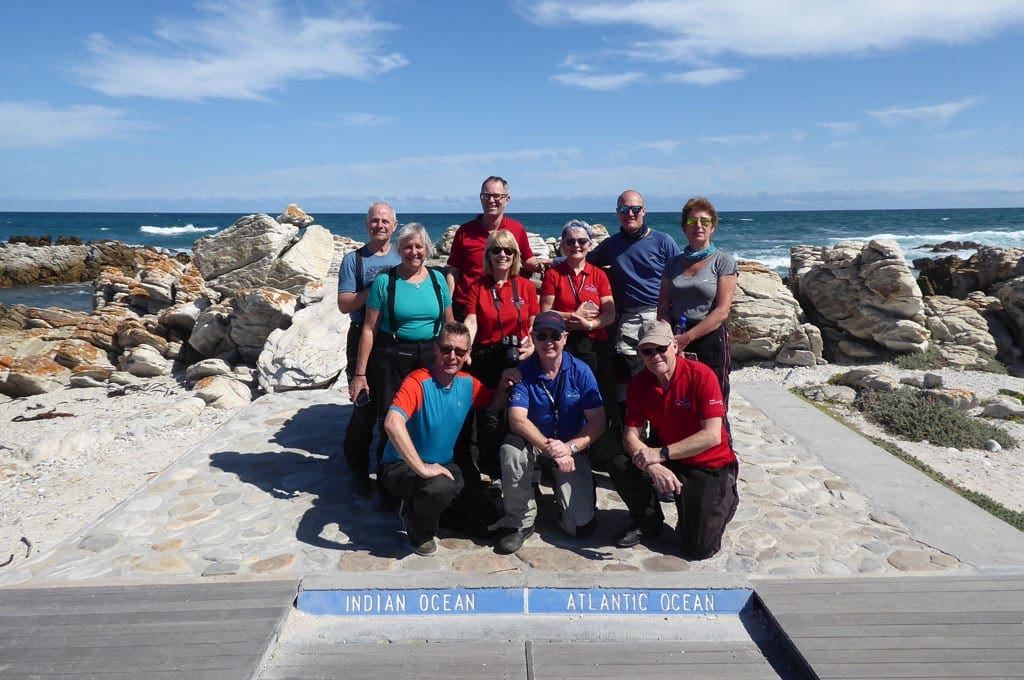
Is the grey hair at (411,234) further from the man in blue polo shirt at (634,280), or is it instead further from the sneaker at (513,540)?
the sneaker at (513,540)

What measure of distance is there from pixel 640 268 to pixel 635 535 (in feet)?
6.93

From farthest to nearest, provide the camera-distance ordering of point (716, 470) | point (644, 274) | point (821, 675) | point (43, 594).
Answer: point (644, 274)
point (716, 470)
point (43, 594)
point (821, 675)

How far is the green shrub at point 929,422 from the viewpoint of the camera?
838 centimetres

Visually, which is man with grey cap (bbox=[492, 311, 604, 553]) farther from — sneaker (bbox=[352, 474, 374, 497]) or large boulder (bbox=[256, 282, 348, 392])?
large boulder (bbox=[256, 282, 348, 392])

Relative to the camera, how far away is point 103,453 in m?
8.40

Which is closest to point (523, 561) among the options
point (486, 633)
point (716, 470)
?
point (486, 633)

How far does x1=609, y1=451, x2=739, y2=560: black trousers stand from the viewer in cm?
470

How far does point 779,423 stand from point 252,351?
836 centimetres

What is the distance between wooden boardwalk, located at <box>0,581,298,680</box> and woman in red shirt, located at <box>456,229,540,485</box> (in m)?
1.67

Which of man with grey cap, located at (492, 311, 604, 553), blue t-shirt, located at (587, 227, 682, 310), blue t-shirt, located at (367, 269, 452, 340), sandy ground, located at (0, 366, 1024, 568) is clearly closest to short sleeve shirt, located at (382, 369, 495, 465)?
man with grey cap, located at (492, 311, 604, 553)

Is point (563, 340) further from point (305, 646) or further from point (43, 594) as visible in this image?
point (43, 594)

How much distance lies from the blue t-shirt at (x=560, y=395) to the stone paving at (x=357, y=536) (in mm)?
882

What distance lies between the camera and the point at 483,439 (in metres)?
5.42

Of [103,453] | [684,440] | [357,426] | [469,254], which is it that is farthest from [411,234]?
[103,453]
